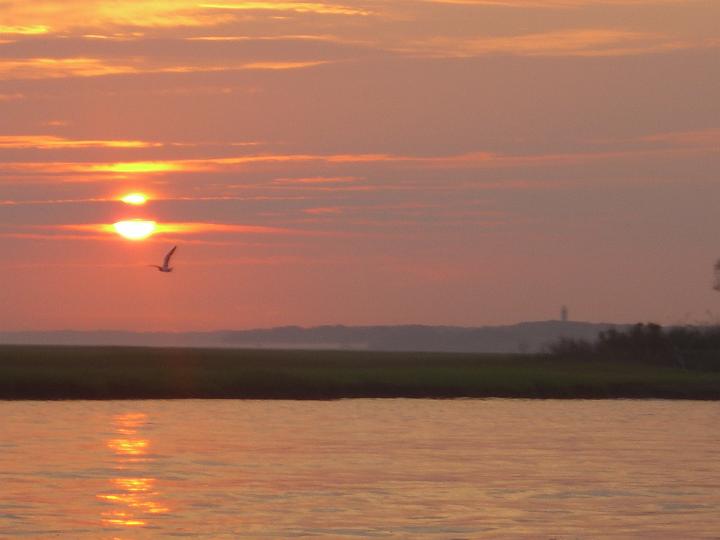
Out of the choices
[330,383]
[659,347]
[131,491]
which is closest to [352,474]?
[131,491]

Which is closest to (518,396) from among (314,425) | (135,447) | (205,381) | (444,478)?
(205,381)

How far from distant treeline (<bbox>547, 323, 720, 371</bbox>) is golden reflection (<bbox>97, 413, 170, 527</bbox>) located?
5238cm

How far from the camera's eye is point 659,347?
100 m

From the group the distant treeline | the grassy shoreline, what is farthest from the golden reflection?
the distant treeline

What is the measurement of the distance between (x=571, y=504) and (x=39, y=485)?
34.1 feet

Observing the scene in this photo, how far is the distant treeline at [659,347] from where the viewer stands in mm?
97625

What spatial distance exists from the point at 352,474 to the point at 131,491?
5.83 meters

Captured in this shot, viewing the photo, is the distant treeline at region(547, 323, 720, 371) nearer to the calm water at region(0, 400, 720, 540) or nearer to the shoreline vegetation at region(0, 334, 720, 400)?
the shoreline vegetation at region(0, 334, 720, 400)

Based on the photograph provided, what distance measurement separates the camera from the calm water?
101 feet

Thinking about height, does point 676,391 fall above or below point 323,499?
above

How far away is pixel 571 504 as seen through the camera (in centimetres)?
3400

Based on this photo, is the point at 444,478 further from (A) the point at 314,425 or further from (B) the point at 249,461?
(A) the point at 314,425

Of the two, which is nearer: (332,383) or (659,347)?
(332,383)

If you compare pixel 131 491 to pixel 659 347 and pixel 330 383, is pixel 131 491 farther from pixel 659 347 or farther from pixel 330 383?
pixel 659 347
